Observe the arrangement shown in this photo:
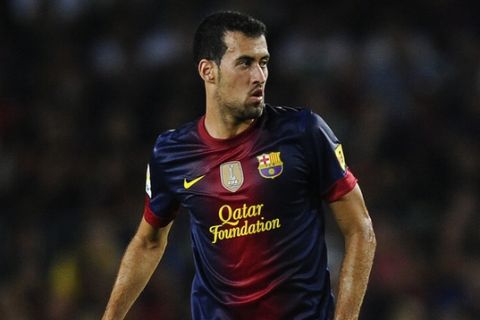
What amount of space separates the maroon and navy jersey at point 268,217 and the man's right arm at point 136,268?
0.38 meters

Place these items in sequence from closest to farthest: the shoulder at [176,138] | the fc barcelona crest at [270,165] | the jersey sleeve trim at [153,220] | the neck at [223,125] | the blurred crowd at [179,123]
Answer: the fc barcelona crest at [270,165], the neck at [223,125], the shoulder at [176,138], the jersey sleeve trim at [153,220], the blurred crowd at [179,123]

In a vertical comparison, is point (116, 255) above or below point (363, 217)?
below

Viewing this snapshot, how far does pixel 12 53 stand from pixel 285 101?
2.76 metres

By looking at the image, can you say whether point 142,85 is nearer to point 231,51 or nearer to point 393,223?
point 393,223

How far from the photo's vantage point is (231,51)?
491 cm

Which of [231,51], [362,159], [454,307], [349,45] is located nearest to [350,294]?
[231,51]

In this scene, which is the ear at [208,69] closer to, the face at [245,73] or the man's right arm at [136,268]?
the face at [245,73]

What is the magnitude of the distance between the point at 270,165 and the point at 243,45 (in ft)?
1.72

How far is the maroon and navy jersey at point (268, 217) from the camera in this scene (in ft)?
15.7

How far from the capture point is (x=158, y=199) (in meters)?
5.31

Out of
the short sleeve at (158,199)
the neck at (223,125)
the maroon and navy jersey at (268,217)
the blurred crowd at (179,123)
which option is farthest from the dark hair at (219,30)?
the blurred crowd at (179,123)

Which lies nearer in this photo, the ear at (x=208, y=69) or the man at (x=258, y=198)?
the man at (x=258, y=198)

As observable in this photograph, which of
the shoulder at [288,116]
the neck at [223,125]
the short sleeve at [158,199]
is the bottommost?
the short sleeve at [158,199]

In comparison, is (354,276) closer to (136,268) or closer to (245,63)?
(245,63)
